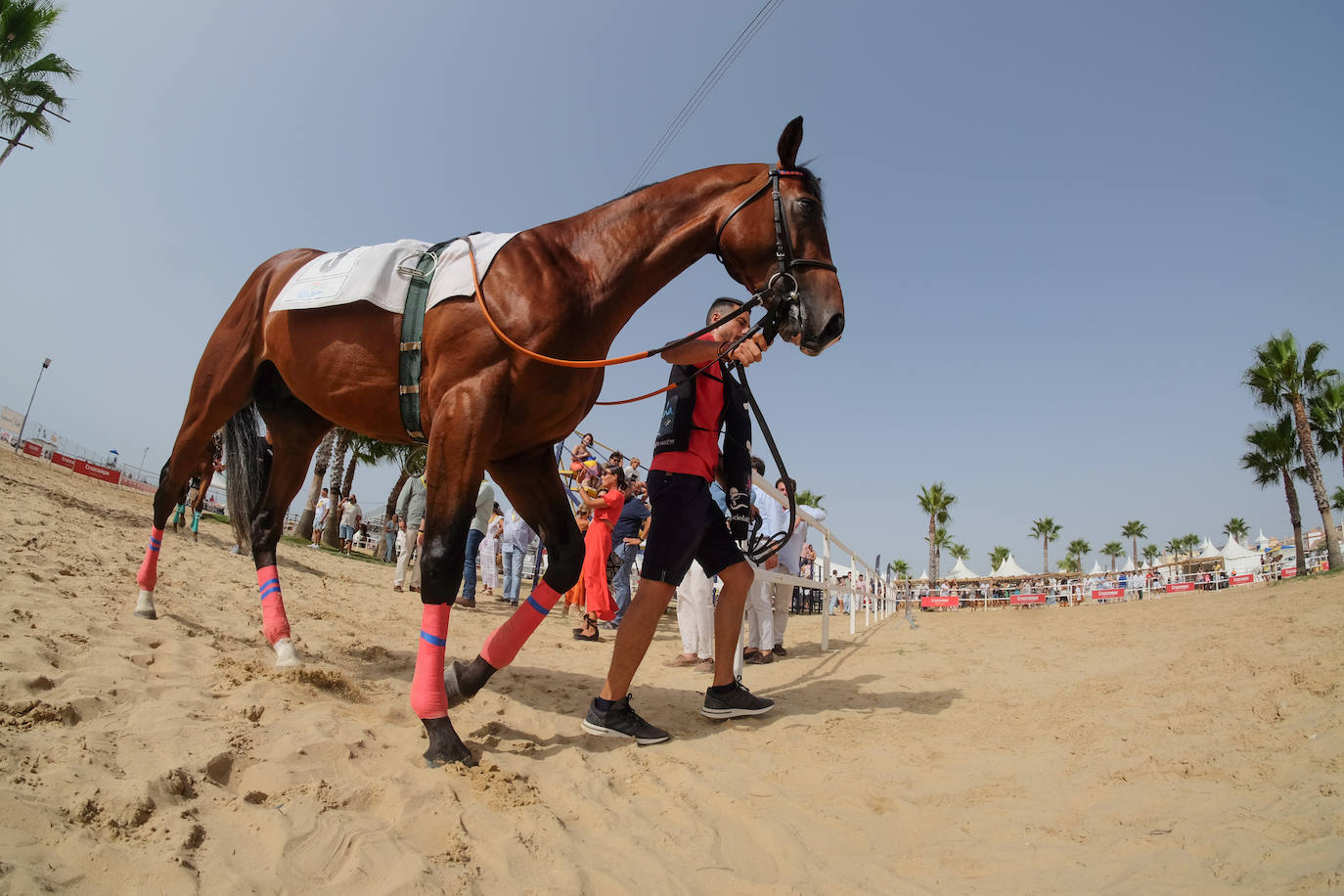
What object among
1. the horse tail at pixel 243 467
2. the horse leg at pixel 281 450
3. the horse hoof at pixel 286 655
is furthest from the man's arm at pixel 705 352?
the horse tail at pixel 243 467

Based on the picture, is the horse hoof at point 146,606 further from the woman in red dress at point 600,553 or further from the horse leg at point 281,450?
the woman in red dress at point 600,553

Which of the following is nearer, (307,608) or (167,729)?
(167,729)

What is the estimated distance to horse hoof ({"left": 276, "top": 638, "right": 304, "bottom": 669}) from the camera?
3287mm

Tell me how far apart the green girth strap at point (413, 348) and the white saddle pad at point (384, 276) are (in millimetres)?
45

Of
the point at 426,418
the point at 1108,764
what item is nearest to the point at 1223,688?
the point at 1108,764

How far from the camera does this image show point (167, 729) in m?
2.16

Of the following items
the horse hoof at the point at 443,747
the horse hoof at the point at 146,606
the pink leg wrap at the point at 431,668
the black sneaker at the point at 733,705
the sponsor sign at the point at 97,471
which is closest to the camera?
the horse hoof at the point at 443,747

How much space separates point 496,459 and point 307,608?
10.9 ft

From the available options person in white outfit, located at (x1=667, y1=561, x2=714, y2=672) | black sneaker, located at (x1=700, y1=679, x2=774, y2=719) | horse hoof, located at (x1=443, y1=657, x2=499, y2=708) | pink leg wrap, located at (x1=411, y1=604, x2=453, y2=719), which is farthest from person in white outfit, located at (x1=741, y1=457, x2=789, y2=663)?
pink leg wrap, located at (x1=411, y1=604, x2=453, y2=719)

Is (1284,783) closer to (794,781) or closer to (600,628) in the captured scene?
(794,781)

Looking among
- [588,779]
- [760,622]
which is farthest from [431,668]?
[760,622]

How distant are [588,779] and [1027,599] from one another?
1366 inches

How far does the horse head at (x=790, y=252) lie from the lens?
115 inches

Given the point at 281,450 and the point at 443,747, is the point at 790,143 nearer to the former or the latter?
the point at 443,747
